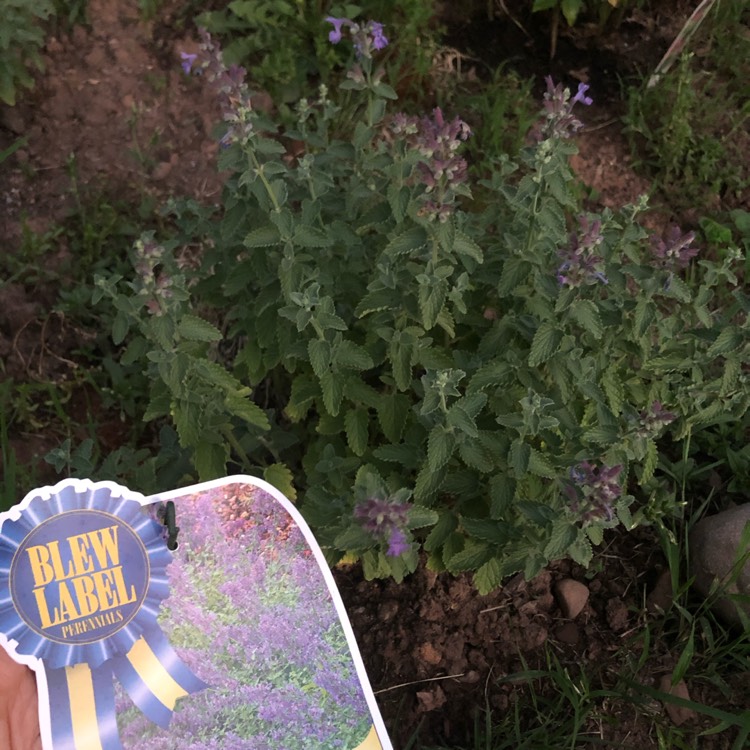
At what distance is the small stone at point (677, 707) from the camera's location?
7.68 feet

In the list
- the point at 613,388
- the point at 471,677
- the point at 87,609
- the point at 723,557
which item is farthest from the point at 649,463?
the point at 87,609

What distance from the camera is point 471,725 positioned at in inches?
93.4

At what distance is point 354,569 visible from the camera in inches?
104

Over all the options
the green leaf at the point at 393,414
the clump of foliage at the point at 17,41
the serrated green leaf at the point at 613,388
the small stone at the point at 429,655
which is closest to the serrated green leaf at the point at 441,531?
the green leaf at the point at 393,414

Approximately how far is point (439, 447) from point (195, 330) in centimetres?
68

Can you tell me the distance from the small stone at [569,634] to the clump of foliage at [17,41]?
294cm

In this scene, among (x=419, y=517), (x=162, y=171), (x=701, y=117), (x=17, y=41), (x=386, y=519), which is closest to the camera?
(x=386, y=519)

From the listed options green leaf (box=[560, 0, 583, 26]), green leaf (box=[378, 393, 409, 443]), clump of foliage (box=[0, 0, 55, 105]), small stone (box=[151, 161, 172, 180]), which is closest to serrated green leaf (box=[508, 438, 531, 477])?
green leaf (box=[378, 393, 409, 443])

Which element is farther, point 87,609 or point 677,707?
point 677,707

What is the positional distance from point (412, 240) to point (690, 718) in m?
1.64

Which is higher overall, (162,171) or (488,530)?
(488,530)

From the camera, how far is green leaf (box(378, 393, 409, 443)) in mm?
2342

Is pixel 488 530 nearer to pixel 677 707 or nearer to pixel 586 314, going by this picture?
pixel 586 314

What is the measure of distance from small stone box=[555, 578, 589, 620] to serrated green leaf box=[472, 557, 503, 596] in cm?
44
